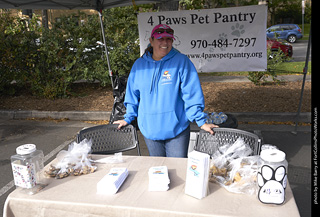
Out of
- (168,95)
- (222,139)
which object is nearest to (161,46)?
(168,95)

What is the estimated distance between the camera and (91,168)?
2188 mm

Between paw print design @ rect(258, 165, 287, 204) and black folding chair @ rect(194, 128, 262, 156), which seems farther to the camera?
black folding chair @ rect(194, 128, 262, 156)

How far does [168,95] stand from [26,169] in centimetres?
127

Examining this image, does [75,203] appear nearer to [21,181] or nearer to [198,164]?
[21,181]

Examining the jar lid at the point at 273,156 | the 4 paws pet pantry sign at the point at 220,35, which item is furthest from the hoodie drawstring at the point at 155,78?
the 4 paws pet pantry sign at the point at 220,35

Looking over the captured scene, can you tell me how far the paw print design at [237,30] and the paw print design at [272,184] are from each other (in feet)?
12.0

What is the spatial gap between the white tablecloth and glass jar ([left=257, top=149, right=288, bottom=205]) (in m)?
0.06

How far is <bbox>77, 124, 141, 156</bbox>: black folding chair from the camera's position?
9.63ft

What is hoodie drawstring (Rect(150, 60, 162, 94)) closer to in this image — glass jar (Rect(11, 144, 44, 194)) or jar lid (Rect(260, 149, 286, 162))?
glass jar (Rect(11, 144, 44, 194))

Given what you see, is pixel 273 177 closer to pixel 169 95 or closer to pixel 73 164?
pixel 169 95

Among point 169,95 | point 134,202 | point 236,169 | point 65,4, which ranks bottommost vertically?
point 134,202

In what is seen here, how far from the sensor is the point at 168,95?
2551mm

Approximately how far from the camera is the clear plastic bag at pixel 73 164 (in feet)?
6.99

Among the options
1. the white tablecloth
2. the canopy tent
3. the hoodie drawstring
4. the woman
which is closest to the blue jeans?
the woman
